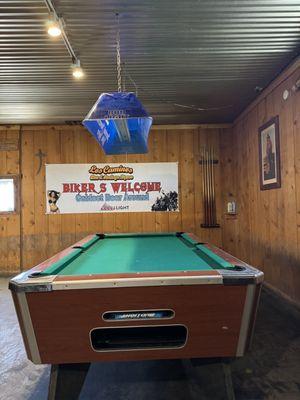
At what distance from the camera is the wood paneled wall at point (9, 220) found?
17.0ft

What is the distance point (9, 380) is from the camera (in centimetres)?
206

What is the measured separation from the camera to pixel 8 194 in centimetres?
520

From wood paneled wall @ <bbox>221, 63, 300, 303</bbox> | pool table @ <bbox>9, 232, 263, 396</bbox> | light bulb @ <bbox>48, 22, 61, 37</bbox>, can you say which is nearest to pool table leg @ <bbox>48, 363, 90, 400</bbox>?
pool table @ <bbox>9, 232, 263, 396</bbox>

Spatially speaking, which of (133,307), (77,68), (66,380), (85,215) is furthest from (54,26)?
(85,215)

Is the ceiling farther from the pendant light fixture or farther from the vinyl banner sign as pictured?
the vinyl banner sign

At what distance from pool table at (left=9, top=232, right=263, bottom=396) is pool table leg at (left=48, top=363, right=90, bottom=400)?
0.34 ft

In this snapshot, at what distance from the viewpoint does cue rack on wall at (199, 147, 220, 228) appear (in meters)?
5.20

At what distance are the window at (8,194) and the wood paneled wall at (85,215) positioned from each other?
149mm

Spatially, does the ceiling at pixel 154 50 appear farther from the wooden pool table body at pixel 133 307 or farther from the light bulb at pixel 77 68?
the wooden pool table body at pixel 133 307

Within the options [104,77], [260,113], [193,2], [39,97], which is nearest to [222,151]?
[260,113]

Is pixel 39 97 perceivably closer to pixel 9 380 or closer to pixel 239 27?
pixel 239 27

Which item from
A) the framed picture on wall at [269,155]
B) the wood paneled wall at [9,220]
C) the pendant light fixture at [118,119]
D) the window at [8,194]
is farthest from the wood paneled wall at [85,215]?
the pendant light fixture at [118,119]

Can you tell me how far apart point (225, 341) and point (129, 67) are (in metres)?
2.59

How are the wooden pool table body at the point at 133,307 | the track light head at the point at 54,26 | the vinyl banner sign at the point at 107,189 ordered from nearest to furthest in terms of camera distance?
the wooden pool table body at the point at 133,307 → the track light head at the point at 54,26 → the vinyl banner sign at the point at 107,189
